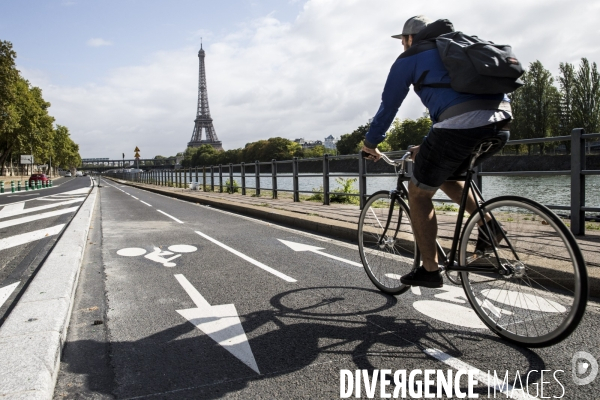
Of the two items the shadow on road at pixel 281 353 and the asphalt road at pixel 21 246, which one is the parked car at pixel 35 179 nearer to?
the asphalt road at pixel 21 246

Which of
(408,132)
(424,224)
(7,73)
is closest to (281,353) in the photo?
(424,224)

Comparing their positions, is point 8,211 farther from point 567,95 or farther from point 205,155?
point 205,155

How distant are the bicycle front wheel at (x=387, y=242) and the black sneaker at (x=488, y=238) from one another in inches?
26.2

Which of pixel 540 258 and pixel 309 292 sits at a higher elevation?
pixel 540 258

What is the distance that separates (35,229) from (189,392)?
7.90 metres

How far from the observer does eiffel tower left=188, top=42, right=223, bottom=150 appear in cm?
11806

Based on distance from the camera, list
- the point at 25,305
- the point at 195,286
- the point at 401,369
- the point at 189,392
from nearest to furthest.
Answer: the point at 189,392 < the point at 401,369 < the point at 25,305 < the point at 195,286

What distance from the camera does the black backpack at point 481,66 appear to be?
2576 millimetres

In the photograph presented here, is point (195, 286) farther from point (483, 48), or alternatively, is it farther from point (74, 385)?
point (483, 48)

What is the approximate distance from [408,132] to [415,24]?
85.0 m

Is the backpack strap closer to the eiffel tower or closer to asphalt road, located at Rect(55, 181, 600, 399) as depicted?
asphalt road, located at Rect(55, 181, 600, 399)

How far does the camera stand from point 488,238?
293 cm

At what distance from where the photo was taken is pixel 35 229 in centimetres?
891

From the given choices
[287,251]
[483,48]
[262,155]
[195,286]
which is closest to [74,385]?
[195,286]
